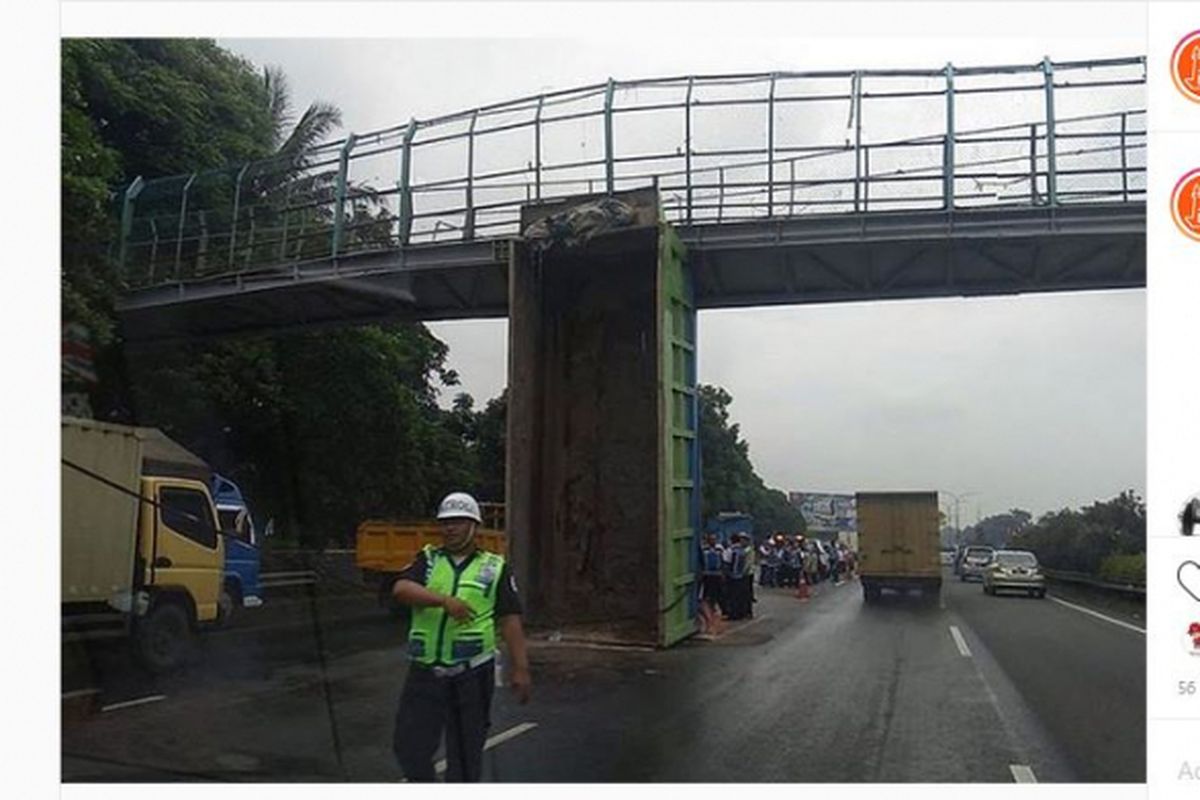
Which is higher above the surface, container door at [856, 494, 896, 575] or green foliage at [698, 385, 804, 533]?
green foliage at [698, 385, 804, 533]

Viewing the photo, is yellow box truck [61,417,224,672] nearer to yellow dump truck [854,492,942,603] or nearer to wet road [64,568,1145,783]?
wet road [64,568,1145,783]

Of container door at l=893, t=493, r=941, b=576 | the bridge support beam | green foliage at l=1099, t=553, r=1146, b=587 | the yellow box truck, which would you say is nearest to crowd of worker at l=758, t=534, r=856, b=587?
container door at l=893, t=493, r=941, b=576

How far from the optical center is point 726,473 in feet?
40.5

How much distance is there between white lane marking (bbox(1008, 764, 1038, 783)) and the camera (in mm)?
6141

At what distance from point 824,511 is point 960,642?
226 centimetres

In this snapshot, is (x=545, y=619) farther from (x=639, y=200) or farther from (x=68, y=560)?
(x=68, y=560)

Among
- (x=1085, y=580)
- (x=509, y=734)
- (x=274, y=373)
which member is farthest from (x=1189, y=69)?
(x=1085, y=580)

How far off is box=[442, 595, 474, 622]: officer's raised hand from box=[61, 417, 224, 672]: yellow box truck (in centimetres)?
292

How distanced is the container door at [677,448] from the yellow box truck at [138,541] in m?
3.68

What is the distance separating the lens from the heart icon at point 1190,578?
5352 millimetres

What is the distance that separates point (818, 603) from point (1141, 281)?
515 inches

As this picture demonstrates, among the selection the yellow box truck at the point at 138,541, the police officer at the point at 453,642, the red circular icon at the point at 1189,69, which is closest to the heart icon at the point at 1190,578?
the red circular icon at the point at 1189,69

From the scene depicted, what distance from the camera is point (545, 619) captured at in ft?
36.2

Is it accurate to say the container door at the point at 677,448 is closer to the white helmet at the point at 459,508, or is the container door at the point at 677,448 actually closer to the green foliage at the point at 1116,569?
the green foliage at the point at 1116,569
